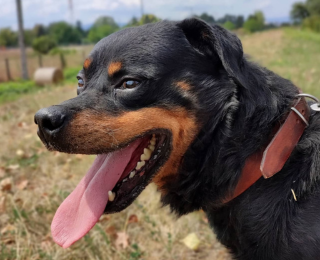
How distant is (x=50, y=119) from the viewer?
1.84m

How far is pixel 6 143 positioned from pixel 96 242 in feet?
11.9

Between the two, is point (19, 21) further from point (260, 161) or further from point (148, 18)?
point (260, 161)

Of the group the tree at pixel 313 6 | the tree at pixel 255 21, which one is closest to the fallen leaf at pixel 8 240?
the tree at pixel 255 21

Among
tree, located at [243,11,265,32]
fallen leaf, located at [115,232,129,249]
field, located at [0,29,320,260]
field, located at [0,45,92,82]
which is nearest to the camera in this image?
field, located at [0,29,320,260]

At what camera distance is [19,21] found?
24281 millimetres

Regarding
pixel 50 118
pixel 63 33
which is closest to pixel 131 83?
pixel 50 118

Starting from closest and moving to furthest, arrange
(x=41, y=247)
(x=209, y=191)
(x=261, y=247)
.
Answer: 1. (x=261, y=247)
2. (x=209, y=191)
3. (x=41, y=247)

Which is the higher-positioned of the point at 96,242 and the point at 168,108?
the point at 168,108

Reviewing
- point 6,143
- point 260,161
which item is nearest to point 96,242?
point 260,161

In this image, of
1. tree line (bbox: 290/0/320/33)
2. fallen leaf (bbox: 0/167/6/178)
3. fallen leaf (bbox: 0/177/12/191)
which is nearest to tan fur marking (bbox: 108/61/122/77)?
fallen leaf (bbox: 0/177/12/191)

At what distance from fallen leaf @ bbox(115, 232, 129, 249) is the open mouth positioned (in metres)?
1.07

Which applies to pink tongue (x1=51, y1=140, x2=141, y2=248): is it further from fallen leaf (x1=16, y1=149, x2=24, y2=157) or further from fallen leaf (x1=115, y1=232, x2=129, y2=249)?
fallen leaf (x1=16, y1=149, x2=24, y2=157)

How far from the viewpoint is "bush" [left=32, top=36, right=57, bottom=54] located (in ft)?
115

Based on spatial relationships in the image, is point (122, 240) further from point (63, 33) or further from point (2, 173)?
point (63, 33)
